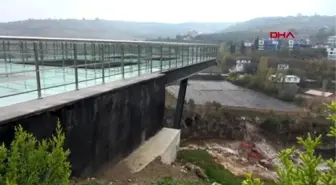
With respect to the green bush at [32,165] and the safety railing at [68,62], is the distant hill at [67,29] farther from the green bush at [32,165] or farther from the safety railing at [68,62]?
the green bush at [32,165]

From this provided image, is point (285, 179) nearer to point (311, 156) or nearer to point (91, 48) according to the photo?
point (311, 156)

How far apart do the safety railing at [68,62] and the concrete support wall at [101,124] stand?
0.63 m

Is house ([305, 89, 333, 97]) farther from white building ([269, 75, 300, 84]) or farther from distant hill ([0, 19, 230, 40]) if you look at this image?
distant hill ([0, 19, 230, 40])

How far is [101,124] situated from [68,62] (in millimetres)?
3349

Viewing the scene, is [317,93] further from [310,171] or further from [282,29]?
[282,29]

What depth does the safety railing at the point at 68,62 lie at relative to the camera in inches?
184

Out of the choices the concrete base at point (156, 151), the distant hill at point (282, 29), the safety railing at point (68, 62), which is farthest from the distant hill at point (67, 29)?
the distant hill at point (282, 29)

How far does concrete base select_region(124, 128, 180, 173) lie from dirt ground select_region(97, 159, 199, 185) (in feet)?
0.49

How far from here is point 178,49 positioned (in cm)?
1177

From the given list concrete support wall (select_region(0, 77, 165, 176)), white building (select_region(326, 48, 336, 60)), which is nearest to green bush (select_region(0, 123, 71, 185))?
concrete support wall (select_region(0, 77, 165, 176))

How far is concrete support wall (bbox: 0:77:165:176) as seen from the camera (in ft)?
13.8

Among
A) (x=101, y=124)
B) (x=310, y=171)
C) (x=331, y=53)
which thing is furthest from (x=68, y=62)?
(x=331, y=53)

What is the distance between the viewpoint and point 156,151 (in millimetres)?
7355

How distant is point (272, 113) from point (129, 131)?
95.5 feet
